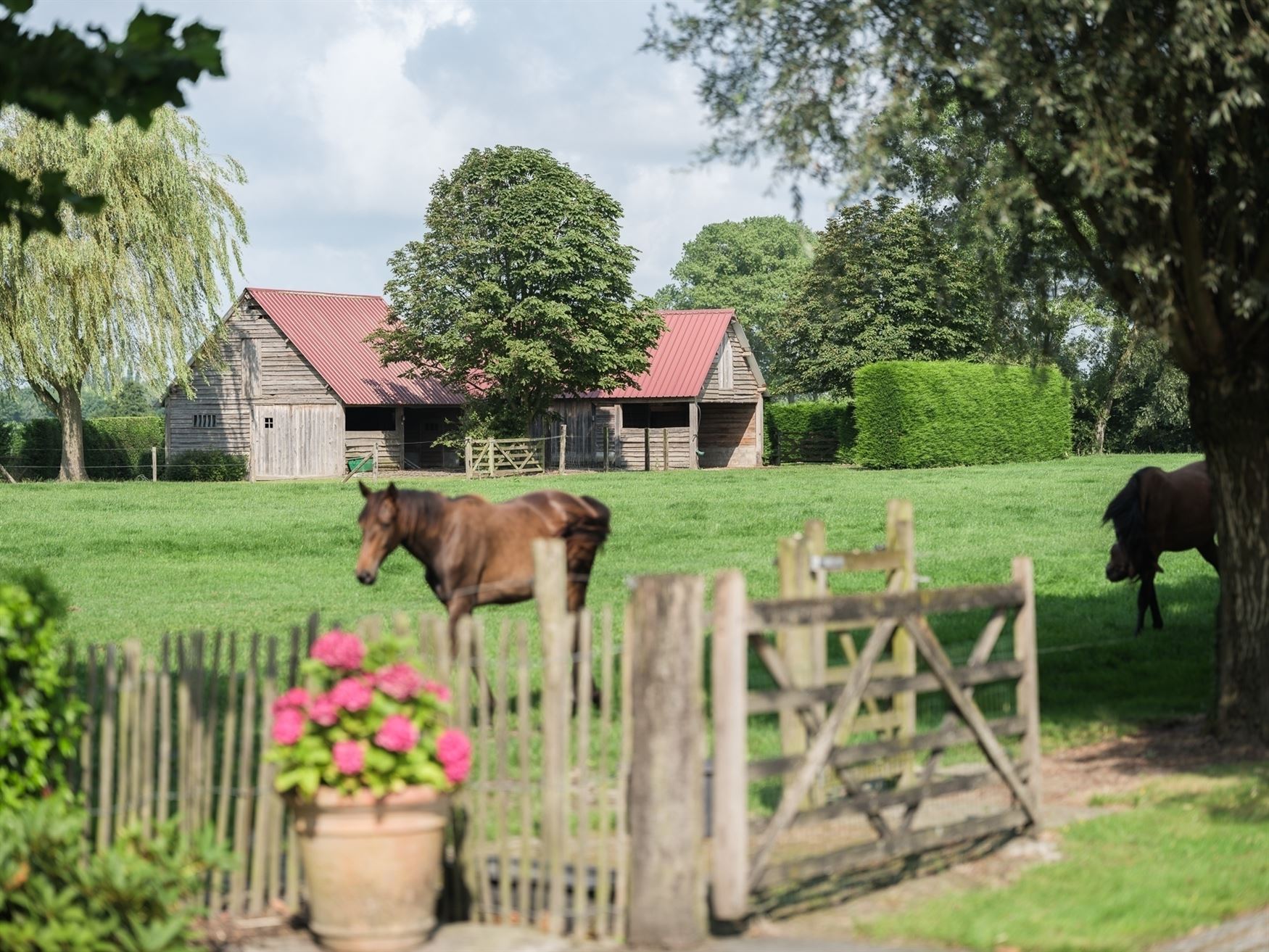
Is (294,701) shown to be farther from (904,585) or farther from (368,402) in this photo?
(368,402)

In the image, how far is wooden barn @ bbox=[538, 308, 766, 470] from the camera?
63.7 m

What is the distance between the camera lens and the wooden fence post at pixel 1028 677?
29.3ft

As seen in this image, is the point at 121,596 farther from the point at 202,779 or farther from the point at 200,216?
the point at 200,216

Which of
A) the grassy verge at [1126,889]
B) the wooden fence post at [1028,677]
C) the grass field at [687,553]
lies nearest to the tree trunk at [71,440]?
the grass field at [687,553]

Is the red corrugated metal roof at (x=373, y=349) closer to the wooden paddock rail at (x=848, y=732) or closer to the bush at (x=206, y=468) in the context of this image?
the bush at (x=206, y=468)

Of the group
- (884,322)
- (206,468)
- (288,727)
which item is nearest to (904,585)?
(288,727)

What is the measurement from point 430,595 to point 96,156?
32016 mm

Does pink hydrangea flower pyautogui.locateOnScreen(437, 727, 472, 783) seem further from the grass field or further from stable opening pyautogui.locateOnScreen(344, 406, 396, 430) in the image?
stable opening pyautogui.locateOnScreen(344, 406, 396, 430)

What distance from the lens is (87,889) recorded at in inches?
243

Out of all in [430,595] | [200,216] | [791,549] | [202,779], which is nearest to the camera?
[202,779]

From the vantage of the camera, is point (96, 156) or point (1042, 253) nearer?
point (1042, 253)

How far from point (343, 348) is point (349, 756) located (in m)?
58.2

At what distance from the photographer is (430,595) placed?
22094mm

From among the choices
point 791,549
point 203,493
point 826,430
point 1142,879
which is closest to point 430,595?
point 791,549
